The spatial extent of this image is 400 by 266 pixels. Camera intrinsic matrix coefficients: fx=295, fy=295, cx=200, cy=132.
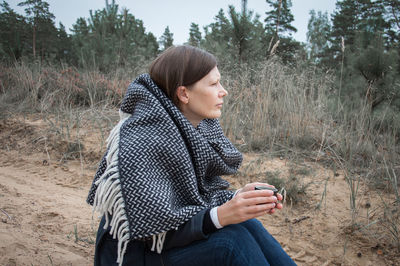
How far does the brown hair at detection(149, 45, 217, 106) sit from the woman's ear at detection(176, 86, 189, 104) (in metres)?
0.01

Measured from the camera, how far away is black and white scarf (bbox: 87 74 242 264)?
1.06 m

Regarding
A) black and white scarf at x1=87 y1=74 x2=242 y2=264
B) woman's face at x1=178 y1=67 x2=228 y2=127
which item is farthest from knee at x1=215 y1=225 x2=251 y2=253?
woman's face at x1=178 y1=67 x2=228 y2=127

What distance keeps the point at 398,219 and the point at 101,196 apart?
2.33 meters

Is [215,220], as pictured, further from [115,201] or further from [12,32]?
[12,32]

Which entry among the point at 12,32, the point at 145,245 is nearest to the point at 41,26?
the point at 12,32

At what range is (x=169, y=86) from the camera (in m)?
1.35

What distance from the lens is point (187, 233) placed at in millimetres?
1105

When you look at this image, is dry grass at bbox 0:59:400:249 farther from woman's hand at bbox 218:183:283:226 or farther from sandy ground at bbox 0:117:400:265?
woman's hand at bbox 218:183:283:226

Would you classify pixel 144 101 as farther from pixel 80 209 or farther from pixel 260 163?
pixel 260 163

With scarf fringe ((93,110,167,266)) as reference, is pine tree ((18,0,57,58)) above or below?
above

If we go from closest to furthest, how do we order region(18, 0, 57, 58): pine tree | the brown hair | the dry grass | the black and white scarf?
the black and white scarf < the brown hair < the dry grass < region(18, 0, 57, 58): pine tree

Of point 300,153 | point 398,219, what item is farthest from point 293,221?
point 300,153

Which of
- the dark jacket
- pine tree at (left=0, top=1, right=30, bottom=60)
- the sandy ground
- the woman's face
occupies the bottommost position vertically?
the sandy ground

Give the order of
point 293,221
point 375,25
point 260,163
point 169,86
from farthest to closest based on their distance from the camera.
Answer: point 375,25, point 260,163, point 293,221, point 169,86
